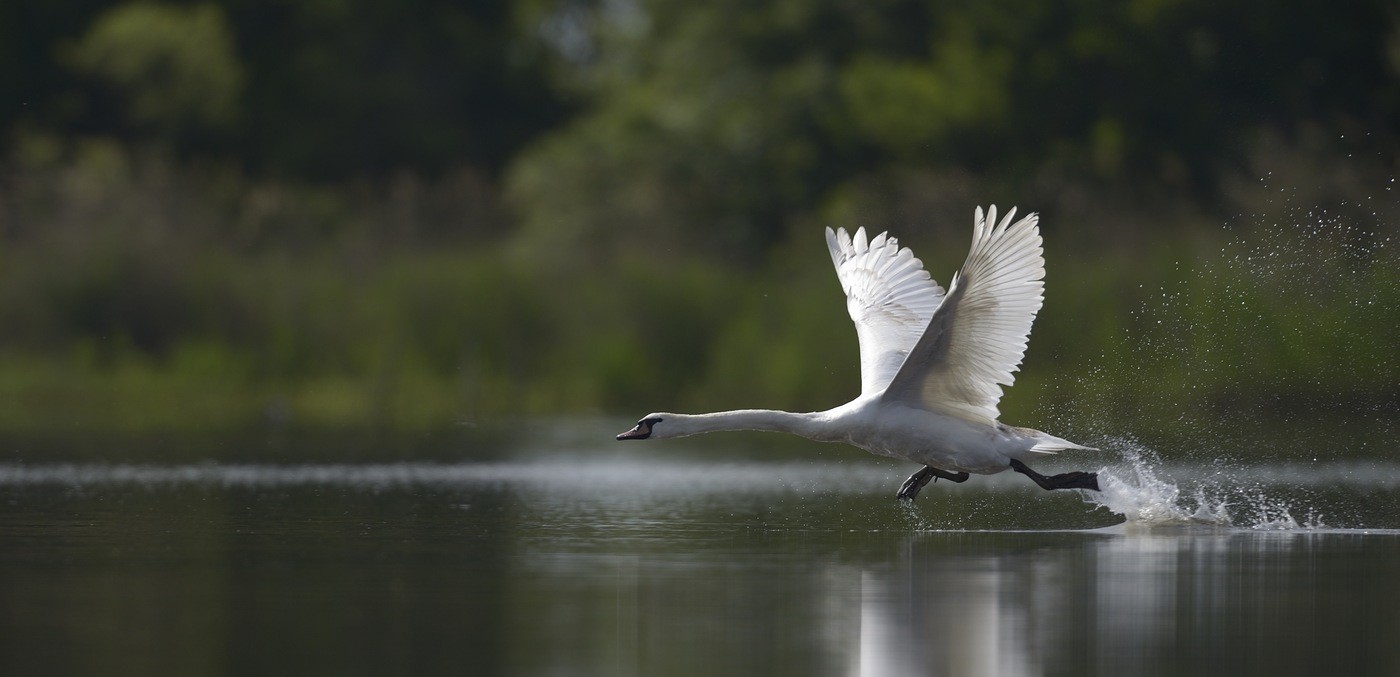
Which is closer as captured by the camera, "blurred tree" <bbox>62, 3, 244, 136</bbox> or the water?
the water

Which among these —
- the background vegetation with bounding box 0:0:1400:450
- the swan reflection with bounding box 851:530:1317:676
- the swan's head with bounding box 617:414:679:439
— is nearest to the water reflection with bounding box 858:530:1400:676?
the swan reflection with bounding box 851:530:1317:676

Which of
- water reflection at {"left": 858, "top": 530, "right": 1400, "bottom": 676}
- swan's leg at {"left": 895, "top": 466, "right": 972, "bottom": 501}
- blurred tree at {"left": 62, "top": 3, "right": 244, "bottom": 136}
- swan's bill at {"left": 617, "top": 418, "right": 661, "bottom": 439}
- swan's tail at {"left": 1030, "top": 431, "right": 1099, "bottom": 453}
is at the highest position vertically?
blurred tree at {"left": 62, "top": 3, "right": 244, "bottom": 136}

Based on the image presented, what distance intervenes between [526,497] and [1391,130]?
19.4m

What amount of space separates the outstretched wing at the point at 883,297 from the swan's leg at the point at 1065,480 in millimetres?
1227

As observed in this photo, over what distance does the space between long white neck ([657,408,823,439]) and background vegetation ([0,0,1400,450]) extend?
7247 millimetres

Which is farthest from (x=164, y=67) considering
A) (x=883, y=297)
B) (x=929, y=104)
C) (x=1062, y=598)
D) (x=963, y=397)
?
(x=1062, y=598)

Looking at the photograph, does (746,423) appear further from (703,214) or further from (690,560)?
(703,214)

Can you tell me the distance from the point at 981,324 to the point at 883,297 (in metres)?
2.14

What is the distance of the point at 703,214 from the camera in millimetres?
34281

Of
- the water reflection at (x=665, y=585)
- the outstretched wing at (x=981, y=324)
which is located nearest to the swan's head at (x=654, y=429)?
the water reflection at (x=665, y=585)

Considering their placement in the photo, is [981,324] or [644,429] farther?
[644,429]

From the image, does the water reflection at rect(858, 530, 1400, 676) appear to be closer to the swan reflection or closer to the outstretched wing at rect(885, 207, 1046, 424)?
the swan reflection

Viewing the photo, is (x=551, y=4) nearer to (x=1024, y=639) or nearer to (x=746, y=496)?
(x=746, y=496)

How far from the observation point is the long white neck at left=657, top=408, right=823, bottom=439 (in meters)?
11.7
